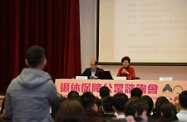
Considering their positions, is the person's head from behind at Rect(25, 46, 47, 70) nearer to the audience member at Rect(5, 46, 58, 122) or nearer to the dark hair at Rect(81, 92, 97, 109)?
the audience member at Rect(5, 46, 58, 122)

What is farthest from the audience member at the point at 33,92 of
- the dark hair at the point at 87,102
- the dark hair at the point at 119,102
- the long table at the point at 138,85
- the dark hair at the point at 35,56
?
the long table at the point at 138,85

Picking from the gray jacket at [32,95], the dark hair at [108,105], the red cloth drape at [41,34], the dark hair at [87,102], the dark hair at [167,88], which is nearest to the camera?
the gray jacket at [32,95]

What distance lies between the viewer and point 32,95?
2125mm

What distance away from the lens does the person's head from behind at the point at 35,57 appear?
2.13 meters

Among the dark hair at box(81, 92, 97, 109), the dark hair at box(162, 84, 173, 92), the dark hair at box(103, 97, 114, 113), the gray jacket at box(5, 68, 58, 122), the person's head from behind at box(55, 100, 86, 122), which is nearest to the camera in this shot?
the person's head from behind at box(55, 100, 86, 122)

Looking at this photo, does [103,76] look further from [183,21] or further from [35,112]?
[35,112]

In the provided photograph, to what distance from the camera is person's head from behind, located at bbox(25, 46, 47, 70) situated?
2.13 m

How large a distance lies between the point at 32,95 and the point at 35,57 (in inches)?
9.4

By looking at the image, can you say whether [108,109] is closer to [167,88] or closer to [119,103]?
[119,103]

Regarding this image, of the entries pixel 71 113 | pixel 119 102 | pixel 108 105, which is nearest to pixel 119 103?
pixel 119 102

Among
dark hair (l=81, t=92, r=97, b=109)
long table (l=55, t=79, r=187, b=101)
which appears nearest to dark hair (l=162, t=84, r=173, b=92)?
long table (l=55, t=79, r=187, b=101)

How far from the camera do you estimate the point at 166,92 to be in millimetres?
5387

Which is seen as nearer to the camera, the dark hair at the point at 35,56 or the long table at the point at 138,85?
the dark hair at the point at 35,56

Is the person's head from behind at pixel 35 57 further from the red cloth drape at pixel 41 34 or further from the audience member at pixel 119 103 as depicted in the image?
the red cloth drape at pixel 41 34
